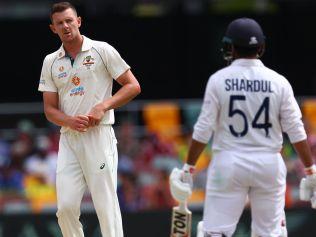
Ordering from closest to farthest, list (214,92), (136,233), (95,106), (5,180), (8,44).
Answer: (214,92), (95,106), (136,233), (5,180), (8,44)

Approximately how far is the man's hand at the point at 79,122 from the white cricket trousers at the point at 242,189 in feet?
3.29

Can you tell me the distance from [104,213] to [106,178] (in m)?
0.23

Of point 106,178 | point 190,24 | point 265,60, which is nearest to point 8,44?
point 190,24

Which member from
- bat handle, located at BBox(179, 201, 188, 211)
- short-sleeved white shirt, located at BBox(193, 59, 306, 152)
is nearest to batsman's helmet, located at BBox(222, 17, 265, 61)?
short-sleeved white shirt, located at BBox(193, 59, 306, 152)

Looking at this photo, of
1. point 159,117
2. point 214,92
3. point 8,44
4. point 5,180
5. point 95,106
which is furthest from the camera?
point 8,44

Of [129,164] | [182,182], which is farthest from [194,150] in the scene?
[129,164]

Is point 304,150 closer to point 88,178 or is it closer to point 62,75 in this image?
point 88,178

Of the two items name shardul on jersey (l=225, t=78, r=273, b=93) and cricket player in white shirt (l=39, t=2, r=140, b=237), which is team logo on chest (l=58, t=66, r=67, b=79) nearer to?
cricket player in white shirt (l=39, t=2, r=140, b=237)

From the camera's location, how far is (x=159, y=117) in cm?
1222

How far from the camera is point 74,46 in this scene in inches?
272

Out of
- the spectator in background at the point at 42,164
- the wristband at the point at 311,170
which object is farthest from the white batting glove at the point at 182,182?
the spectator in background at the point at 42,164

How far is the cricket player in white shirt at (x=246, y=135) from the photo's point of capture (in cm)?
606

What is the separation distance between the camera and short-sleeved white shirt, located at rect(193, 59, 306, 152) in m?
6.07

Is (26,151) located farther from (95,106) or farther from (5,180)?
(95,106)
